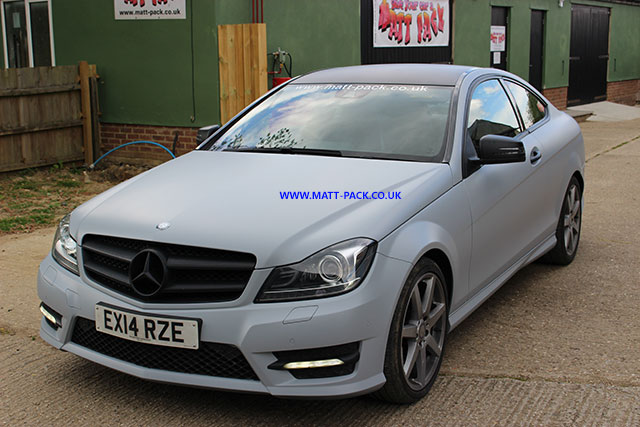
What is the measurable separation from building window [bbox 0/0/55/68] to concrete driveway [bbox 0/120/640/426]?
288 inches

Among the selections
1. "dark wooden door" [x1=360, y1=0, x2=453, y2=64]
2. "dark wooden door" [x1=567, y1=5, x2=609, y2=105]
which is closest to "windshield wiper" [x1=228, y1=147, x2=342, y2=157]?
"dark wooden door" [x1=360, y1=0, x2=453, y2=64]

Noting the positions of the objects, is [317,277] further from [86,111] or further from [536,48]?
[536,48]

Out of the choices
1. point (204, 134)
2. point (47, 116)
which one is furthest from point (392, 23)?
point (204, 134)

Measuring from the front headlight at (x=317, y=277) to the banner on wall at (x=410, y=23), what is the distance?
10.1 metres

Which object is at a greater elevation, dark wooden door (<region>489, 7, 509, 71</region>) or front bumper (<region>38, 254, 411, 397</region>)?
dark wooden door (<region>489, 7, 509, 71</region>)

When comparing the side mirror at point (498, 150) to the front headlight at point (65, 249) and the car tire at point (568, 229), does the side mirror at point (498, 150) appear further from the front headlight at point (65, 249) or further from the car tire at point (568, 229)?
the front headlight at point (65, 249)

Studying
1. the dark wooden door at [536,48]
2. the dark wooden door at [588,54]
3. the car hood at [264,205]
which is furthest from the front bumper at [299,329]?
the dark wooden door at [588,54]

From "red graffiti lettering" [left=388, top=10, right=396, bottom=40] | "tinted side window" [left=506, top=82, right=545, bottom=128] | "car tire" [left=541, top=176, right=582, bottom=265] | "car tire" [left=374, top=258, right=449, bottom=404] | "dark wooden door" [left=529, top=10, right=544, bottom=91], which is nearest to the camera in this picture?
"car tire" [left=374, top=258, right=449, bottom=404]

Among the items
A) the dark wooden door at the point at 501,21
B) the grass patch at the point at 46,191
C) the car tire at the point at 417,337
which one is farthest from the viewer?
the dark wooden door at the point at 501,21

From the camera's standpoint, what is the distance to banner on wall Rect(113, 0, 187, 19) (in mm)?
10352

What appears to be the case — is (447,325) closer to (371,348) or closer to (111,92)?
(371,348)

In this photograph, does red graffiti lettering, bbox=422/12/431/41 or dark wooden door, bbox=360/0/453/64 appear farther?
red graffiti lettering, bbox=422/12/431/41

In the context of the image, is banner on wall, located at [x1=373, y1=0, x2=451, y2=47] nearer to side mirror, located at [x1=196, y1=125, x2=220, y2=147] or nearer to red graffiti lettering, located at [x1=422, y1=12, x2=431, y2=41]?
red graffiti lettering, located at [x1=422, y1=12, x2=431, y2=41]

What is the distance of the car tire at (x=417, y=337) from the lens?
131 inches
